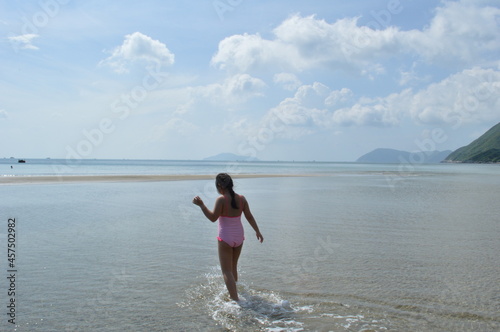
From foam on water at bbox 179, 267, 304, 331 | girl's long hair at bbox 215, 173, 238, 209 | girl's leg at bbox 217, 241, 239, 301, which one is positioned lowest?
foam on water at bbox 179, 267, 304, 331

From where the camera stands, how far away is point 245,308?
6543mm

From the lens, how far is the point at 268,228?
13.9m

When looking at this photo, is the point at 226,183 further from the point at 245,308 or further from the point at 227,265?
the point at 245,308

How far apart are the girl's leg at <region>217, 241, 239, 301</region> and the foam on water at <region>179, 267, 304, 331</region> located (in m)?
0.19

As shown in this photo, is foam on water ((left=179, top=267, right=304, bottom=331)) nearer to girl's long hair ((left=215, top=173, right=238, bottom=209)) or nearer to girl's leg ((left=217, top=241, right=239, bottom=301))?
girl's leg ((left=217, top=241, right=239, bottom=301))

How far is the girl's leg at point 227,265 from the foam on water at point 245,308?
0.19m

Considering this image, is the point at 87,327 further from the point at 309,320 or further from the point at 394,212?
the point at 394,212

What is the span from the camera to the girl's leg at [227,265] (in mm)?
6844

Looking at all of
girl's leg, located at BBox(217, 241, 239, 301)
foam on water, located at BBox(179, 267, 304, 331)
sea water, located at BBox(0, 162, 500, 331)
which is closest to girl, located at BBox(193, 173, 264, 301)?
girl's leg, located at BBox(217, 241, 239, 301)

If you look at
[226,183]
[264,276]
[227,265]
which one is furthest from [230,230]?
[264,276]

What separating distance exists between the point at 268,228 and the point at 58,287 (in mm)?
7839

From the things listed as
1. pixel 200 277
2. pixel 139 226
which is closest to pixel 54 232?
pixel 139 226

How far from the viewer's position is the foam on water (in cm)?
591

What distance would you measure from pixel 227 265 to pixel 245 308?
817 mm
